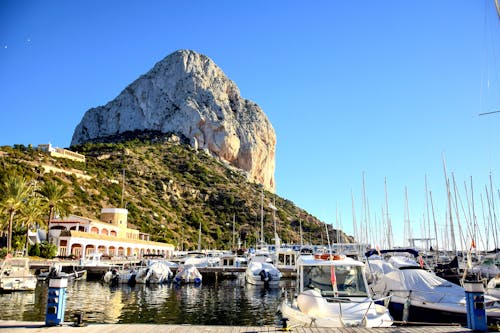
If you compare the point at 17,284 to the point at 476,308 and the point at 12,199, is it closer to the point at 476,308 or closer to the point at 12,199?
the point at 12,199

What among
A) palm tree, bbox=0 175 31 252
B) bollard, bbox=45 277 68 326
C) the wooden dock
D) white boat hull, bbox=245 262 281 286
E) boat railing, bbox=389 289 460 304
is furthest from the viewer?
palm tree, bbox=0 175 31 252

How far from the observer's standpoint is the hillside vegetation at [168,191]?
87100 millimetres

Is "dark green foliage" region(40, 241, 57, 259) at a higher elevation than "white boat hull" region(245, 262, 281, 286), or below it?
higher

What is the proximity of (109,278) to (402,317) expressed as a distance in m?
33.1

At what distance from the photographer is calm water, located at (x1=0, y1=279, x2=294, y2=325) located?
21.4 m

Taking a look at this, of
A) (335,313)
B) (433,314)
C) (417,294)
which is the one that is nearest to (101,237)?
(417,294)

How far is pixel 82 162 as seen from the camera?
104938 mm

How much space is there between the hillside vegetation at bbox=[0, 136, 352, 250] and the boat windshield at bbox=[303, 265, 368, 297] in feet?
217

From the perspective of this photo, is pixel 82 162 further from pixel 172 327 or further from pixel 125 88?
pixel 172 327

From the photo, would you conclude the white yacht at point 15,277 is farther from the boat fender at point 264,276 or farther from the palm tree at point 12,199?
the boat fender at point 264,276

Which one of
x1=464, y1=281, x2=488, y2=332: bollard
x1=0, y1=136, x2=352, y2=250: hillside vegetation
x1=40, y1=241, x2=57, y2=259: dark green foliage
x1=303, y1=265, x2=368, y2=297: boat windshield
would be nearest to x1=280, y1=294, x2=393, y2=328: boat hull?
x1=303, y1=265, x2=368, y2=297: boat windshield

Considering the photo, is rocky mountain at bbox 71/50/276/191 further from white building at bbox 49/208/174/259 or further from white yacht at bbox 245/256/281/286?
white yacht at bbox 245/256/281/286

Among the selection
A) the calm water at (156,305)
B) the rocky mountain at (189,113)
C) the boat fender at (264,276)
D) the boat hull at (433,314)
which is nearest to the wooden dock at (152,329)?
the boat hull at (433,314)

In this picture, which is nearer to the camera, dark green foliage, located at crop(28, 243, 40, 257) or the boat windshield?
the boat windshield
